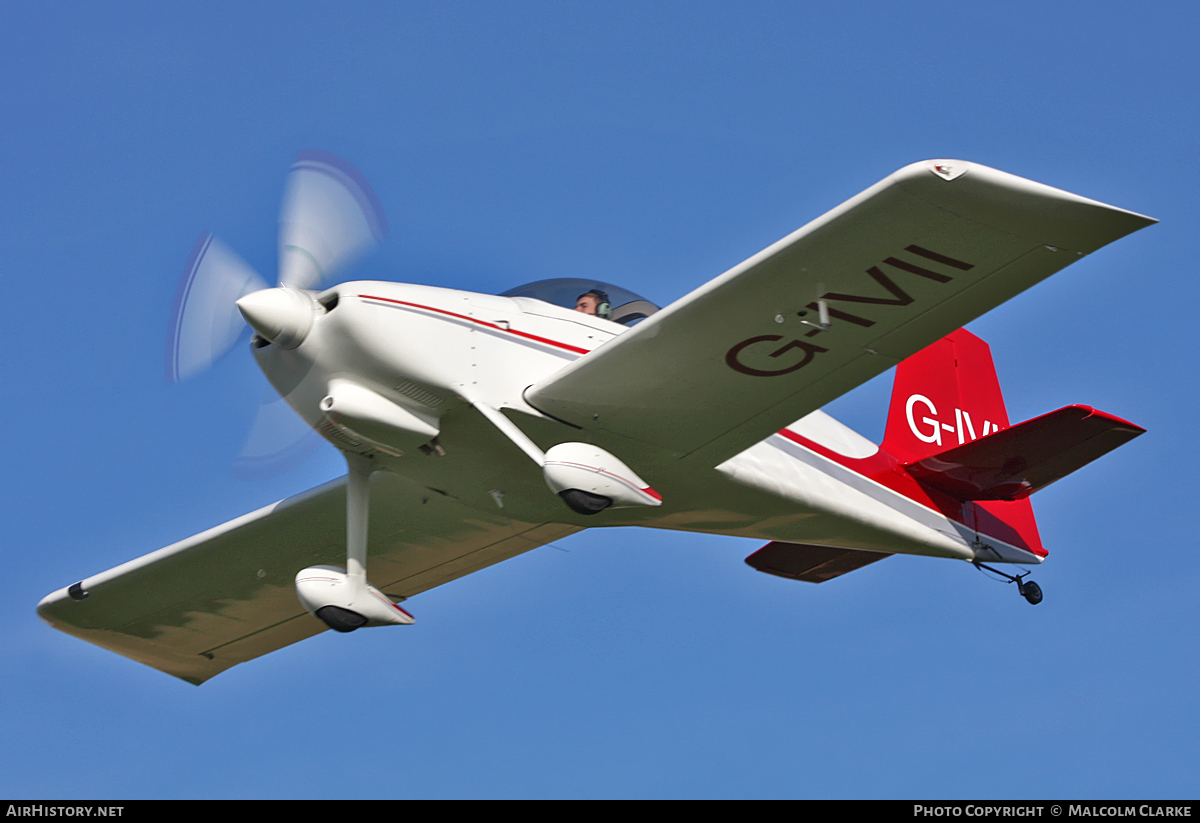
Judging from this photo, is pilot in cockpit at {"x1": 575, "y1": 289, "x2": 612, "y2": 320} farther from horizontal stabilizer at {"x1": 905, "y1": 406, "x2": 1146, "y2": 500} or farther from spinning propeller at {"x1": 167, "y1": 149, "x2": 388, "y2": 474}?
horizontal stabilizer at {"x1": 905, "y1": 406, "x2": 1146, "y2": 500}

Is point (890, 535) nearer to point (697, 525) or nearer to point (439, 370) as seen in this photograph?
point (697, 525)

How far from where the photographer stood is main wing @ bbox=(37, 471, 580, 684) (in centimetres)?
1210

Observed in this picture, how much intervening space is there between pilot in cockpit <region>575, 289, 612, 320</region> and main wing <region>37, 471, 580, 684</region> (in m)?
2.18

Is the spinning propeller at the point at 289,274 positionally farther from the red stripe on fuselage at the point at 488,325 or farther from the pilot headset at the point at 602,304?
the pilot headset at the point at 602,304

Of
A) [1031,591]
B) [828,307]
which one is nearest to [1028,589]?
[1031,591]

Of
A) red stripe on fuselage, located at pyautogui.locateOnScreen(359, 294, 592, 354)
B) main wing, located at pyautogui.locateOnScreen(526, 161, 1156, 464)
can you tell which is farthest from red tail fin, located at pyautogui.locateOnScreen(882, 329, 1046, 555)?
red stripe on fuselage, located at pyautogui.locateOnScreen(359, 294, 592, 354)

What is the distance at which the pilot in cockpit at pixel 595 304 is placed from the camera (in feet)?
34.6

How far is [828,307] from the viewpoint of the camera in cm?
934

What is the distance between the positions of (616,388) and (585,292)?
1.17 meters

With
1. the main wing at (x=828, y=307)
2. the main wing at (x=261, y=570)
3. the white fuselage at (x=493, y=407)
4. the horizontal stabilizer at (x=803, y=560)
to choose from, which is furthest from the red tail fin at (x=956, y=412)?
the main wing at (x=261, y=570)

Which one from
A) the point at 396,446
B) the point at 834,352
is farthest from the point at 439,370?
the point at 834,352

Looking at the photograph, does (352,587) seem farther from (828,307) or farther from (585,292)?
(828,307)

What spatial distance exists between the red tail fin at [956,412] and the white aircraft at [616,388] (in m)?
0.57

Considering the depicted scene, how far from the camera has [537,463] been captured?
31.9 ft
